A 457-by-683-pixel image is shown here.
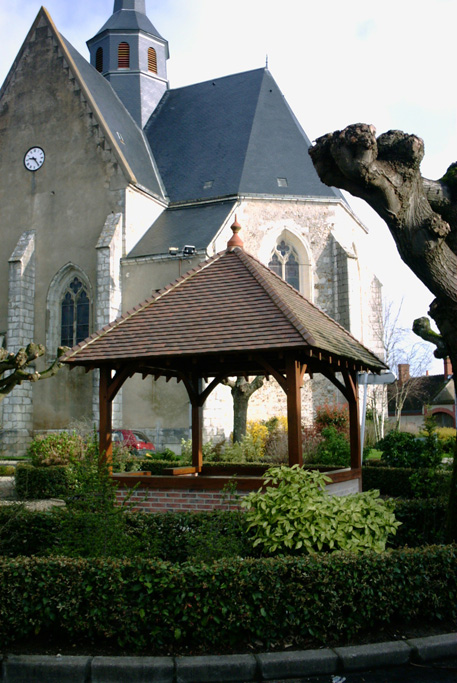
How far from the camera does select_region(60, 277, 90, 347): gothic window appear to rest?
24.4 metres

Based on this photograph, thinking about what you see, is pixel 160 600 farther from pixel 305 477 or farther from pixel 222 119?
pixel 222 119

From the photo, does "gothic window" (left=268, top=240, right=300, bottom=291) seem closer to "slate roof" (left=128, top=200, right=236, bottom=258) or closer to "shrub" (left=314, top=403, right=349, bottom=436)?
"slate roof" (left=128, top=200, right=236, bottom=258)

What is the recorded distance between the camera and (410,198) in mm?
6375

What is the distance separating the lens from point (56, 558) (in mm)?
5293

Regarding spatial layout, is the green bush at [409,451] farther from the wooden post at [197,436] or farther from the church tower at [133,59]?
the church tower at [133,59]

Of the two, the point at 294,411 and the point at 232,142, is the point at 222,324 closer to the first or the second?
the point at 294,411

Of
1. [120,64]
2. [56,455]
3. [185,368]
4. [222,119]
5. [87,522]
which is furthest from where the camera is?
[120,64]

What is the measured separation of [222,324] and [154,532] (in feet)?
9.68

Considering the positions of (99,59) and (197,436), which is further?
(99,59)

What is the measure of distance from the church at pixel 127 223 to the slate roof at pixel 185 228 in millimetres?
64

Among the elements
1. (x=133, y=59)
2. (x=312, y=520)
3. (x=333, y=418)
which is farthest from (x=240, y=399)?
(x=133, y=59)

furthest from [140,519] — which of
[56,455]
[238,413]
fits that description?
[238,413]

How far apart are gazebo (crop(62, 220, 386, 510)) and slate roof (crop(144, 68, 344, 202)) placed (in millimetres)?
14654

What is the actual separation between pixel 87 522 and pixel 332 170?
4.33 metres
